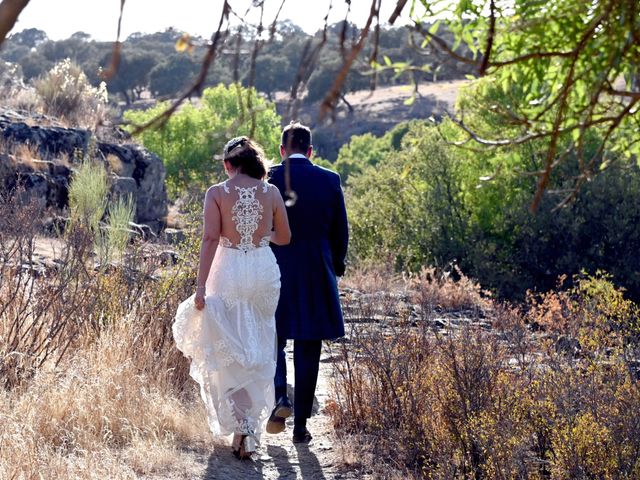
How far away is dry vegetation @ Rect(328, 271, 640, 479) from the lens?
207 inches

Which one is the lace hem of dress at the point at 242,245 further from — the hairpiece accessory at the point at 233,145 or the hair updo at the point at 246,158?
the hairpiece accessory at the point at 233,145

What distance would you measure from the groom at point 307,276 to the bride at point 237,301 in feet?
0.60

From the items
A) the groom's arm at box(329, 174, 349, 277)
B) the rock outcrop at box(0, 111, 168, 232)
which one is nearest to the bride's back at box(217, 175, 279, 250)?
the groom's arm at box(329, 174, 349, 277)

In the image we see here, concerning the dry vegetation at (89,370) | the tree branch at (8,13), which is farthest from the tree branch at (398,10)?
→ the dry vegetation at (89,370)

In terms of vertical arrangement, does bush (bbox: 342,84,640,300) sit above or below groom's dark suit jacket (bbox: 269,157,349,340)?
below

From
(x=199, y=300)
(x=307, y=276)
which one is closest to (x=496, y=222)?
(x=307, y=276)

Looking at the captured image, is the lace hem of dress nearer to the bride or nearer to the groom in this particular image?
the bride

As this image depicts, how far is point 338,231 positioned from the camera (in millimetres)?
6480

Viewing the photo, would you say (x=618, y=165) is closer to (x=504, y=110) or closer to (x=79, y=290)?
(x=79, y=290)

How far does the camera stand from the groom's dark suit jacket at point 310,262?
20.8 feet

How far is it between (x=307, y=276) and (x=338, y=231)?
1.09 feet

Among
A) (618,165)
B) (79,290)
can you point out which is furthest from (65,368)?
(618,165)

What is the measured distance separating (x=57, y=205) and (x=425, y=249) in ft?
26.7

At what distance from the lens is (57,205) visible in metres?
16.1
